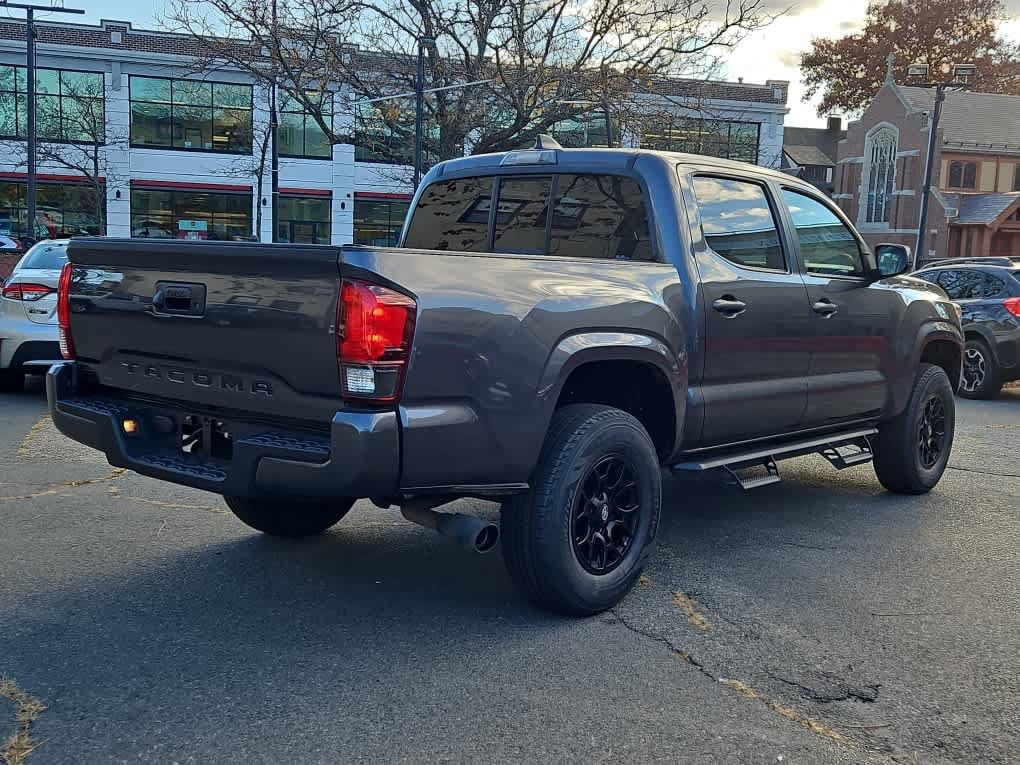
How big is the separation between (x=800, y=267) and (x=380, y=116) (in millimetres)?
19465

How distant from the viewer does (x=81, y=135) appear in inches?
1599

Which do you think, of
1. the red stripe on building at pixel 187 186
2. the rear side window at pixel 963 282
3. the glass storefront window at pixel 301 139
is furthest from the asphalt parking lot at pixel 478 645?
the glass storefront window at pixel 301 139

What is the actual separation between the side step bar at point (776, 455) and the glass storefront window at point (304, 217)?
39.3m

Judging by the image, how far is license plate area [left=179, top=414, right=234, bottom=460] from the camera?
3.82 meters

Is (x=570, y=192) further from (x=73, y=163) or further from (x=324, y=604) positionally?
(x=73, y=163)

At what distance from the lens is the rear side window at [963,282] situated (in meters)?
12.5

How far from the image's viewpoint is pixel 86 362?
14.2 ft

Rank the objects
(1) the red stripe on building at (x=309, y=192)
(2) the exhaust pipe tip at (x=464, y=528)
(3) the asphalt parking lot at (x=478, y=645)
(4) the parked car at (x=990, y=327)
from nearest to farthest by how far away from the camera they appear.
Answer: (3) the asphalt parking lot at (x=478, y=645) → (2) the exhaust pipe tip at (x=464, y=528) → (4) the parked car at (x=990, y=327) → (1) the red stripe on building at (x=309, y=192)

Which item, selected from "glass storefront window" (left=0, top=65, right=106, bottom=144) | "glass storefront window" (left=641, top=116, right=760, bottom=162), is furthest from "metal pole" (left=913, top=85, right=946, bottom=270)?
"glass storefront window" (left=0, top=65, right=106, bottom=144)

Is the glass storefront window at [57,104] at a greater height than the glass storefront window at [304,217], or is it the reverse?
the glass storefront window at [57,104]

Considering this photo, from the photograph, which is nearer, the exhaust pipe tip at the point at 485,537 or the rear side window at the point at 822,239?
the exhaust pipe tip at the point at 485,537

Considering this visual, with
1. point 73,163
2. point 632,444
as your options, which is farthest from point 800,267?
point 73,163

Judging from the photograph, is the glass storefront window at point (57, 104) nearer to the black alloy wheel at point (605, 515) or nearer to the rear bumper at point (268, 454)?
the rear bumper at point (268, 454)

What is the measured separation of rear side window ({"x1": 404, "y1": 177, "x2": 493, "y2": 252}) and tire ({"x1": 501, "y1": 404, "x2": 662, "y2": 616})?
162 centimetres
